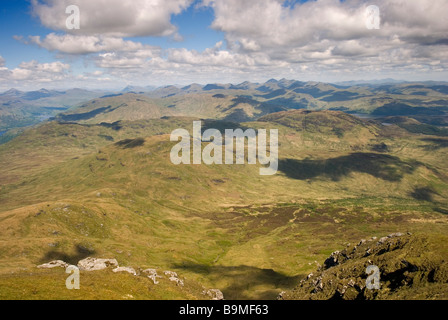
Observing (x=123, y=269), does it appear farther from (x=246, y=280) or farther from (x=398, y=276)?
(x=246, y=280)

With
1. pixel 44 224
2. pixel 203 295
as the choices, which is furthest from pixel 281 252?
pixel 44 224

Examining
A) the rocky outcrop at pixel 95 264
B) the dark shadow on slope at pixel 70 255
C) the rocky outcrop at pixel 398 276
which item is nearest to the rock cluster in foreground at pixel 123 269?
the rocky outcrop at pixel 95 264

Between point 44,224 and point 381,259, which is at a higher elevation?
point 381,259

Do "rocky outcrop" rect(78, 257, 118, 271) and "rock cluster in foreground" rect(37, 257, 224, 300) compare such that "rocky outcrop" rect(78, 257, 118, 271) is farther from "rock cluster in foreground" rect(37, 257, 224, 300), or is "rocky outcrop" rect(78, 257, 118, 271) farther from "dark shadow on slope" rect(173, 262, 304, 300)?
"dark shadow on slope" rect(173, 262, 304, 300)

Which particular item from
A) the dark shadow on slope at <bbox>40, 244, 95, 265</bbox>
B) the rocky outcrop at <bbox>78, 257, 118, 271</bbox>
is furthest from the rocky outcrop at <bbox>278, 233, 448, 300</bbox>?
the dark shadow on slope at <bbox>40, 244, 95, 265</bbox>

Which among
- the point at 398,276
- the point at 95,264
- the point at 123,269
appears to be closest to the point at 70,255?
the point at 95,264
